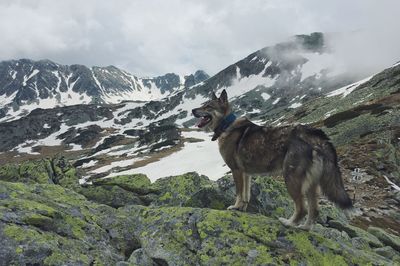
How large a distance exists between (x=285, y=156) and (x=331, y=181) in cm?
124

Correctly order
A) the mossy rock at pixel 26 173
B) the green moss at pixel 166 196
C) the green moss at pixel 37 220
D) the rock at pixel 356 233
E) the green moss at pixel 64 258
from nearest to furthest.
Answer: the green moss at pixel 64 258 < the green moss at pixel 37 220 < the rock at pixel 356 233 < the green moss at pixel 166 196 < the mossy rock at pixel 26 173

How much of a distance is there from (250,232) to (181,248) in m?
1.75

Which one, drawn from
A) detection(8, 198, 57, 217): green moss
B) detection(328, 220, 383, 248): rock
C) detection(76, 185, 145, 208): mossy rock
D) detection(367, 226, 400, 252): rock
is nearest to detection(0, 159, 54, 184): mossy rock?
detection(76, 185, 145, 208): mossy rock

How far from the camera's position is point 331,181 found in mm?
9195

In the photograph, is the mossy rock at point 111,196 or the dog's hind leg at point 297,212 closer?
the dog's hind leg at point 297,212

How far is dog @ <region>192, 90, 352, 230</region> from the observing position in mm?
9188

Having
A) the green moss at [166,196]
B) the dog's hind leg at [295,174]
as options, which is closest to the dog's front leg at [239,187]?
the dog's hind leg at [295,174]

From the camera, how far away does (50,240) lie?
26.8 feet

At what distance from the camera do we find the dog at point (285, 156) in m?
9.19

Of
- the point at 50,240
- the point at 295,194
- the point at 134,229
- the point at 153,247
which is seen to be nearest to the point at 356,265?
the point at 295,194

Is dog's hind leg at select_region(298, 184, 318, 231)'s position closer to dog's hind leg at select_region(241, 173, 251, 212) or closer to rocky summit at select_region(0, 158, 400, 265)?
rocky summit at select_region(0, 158, 400, 265)

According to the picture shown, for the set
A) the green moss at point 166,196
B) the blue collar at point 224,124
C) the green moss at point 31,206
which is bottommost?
the green moss at point 166,196

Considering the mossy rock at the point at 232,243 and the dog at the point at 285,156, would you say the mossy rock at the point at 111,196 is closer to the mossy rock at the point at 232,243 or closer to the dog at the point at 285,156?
the mossy rock at the point at 232,243

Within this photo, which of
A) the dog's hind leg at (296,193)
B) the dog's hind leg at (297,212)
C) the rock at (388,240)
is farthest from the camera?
the rock at (388,240)
